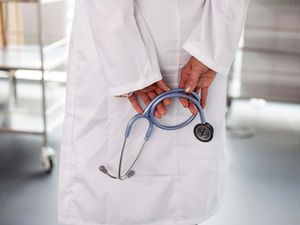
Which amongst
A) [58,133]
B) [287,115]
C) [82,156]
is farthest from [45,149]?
[287,115]

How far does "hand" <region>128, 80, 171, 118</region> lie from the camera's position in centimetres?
106

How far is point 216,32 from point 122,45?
→ 0.21m

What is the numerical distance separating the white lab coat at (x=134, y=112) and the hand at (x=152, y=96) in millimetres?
29

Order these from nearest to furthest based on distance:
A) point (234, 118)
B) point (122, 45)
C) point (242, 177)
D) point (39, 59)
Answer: point (122, 45), point (242, 177), point (39, 59), point (234, 118)

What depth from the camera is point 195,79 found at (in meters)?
1.04

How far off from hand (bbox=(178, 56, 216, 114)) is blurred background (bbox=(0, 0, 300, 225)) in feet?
3.51

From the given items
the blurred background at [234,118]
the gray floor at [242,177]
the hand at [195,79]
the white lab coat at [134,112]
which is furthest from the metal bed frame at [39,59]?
the hand at [195,79]

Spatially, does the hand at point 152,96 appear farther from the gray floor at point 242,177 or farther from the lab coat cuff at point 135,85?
the gray floor at point 242,177

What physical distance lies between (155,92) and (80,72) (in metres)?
0.18

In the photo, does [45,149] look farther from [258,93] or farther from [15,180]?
[258,93]

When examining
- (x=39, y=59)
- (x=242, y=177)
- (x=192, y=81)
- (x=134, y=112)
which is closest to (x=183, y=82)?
(x=192, y=81)

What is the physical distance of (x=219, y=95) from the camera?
1125 mm

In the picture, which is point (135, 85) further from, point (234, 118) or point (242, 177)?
point (234, 118)

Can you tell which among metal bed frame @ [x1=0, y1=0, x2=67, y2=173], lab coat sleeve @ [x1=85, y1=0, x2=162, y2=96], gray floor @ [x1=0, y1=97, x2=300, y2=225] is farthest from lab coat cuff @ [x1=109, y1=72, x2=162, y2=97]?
metal bed frame @ [x1=0, y1=0, x2=67, y2=173]
